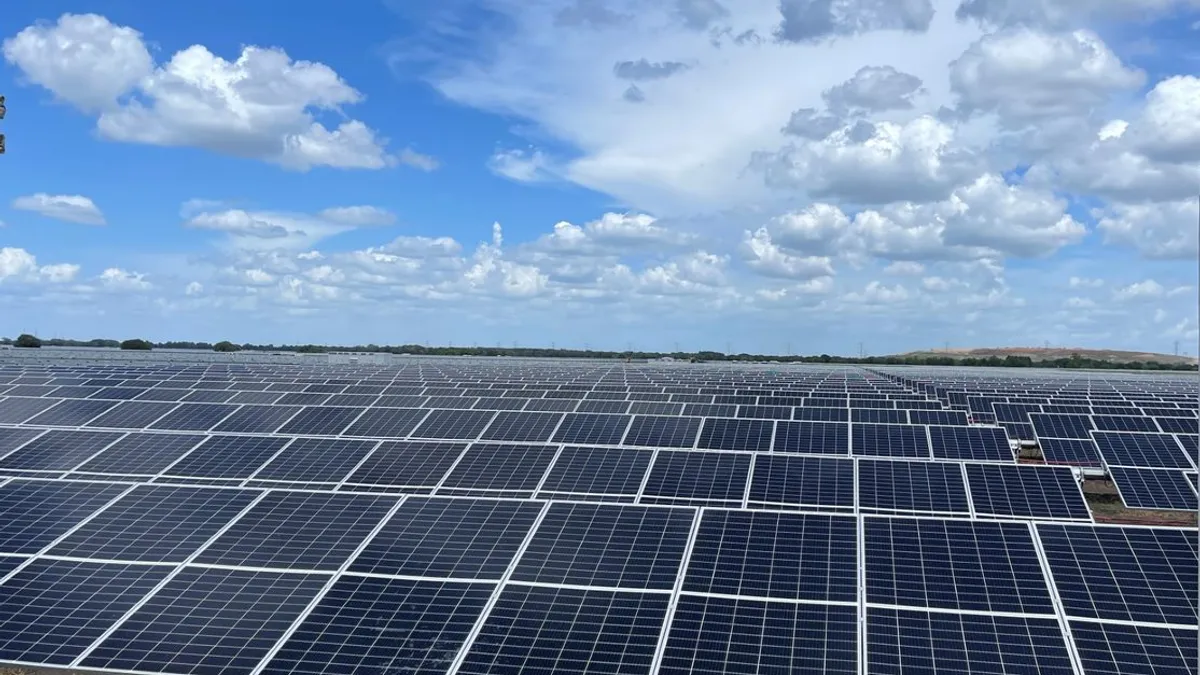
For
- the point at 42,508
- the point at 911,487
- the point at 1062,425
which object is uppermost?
the point at 1062,425

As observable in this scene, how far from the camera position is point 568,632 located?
1853 centimetres

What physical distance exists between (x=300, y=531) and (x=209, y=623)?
13.4 ft

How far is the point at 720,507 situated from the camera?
2527 cm

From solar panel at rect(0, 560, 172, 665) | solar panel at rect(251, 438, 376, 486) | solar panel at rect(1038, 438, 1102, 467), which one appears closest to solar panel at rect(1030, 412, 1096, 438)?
solar panel at rect(1038, 438, 1102, 467)

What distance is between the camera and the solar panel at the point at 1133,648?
670 inches

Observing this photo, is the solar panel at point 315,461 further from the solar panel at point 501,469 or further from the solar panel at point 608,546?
the solar panel at point 608,546

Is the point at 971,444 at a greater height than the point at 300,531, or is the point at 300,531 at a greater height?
the point at 971,444

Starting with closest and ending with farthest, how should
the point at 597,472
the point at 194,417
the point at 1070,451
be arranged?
the point at 597,472 < the point at 194,417 < the point at 1070,451

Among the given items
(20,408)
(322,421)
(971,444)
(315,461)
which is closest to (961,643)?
(971,444)

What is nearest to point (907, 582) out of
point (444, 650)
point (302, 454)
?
point (444, 650)

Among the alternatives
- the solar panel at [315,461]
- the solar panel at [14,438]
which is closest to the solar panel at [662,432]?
the solar panel at [315,461]

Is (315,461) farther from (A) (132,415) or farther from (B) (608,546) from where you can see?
(B) (608,546)

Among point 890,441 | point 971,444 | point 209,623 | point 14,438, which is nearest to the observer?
point 209,623

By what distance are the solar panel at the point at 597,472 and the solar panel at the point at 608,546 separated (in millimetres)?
3338
